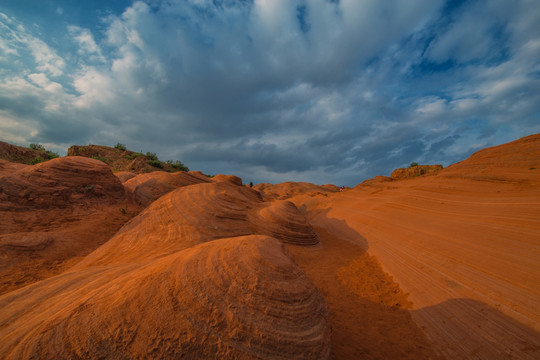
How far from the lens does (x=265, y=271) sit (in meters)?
2.21

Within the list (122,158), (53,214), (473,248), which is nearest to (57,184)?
(53,214)

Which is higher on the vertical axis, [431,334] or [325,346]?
[325,346]

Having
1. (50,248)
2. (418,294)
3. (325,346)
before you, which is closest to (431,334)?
(418,294)

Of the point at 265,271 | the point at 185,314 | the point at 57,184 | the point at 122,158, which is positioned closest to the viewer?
the point at 185,314

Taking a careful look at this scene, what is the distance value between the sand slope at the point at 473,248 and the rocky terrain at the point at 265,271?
0.02 m

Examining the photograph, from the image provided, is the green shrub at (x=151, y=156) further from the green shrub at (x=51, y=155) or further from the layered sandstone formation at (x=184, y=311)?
the layered sandstone formation at (x=184, y=311)

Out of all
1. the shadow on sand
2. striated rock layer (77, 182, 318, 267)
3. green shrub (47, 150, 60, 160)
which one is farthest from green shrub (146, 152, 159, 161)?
the shadow on sand

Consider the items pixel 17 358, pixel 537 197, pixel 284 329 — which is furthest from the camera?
pixel 537 197

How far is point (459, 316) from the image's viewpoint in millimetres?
2939

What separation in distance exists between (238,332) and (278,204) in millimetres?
5853

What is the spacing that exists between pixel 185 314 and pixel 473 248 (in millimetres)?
4990

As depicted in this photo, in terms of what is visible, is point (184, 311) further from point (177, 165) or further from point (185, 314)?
point (177, 165)

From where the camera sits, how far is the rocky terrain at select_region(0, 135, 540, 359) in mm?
1688

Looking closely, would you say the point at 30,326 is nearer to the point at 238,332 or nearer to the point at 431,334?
the point at 238,332
